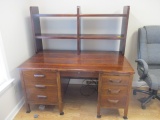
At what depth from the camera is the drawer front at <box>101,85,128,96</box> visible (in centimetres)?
167

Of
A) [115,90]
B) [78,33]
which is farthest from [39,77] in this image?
[115,90]

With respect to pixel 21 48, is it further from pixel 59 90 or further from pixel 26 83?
pixel 59 90

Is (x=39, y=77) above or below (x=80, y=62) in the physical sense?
below

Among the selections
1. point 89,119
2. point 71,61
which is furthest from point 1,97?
point 89,119

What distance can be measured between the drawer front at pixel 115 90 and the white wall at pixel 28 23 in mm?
841

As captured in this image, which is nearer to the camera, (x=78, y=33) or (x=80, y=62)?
(x=80, y=62)

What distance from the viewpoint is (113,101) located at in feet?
5.70

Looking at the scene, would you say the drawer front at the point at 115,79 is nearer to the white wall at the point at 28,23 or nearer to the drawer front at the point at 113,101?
the drawer front at the point at 113,101

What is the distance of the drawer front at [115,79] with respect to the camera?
1619 millimetres

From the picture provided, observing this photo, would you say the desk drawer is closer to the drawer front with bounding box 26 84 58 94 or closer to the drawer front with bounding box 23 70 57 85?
the drawer front with bounding box 26 84 58 94

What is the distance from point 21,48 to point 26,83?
0.53 m

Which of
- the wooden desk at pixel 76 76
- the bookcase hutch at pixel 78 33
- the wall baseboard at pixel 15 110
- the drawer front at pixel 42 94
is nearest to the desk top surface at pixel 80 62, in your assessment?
the wooden desk at pixel 76 76

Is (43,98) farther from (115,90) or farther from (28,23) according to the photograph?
(28,23)

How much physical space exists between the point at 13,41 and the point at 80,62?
0.88m
